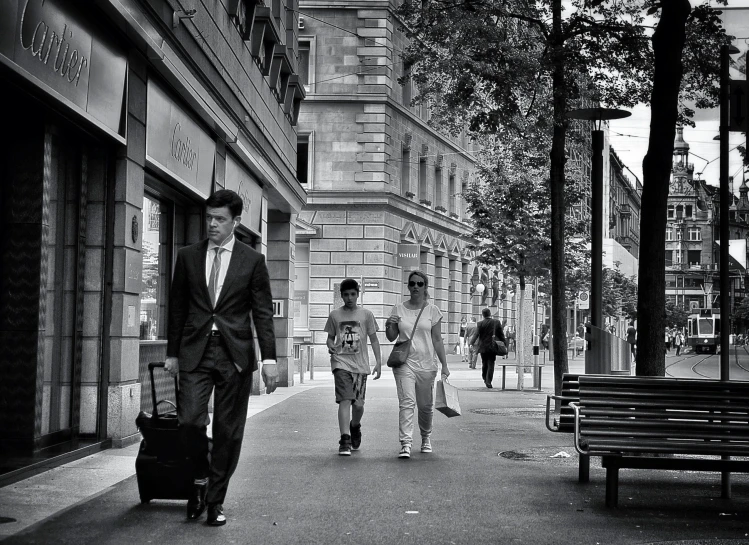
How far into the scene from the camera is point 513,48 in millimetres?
19469

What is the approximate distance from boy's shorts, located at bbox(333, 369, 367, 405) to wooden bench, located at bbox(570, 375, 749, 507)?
11.4 feet

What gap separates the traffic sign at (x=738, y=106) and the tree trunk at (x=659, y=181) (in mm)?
557

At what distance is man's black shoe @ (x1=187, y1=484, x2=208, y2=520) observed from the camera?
7.24 metres

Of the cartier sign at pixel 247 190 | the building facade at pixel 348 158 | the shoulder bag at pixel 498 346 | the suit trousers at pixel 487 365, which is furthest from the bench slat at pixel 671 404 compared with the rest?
the building facade at pixel 348 158

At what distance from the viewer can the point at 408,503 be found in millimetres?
8203

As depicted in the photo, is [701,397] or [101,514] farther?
[701,397]

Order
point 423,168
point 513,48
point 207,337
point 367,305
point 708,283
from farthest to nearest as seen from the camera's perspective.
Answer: point 708,283 < point 423,168 < point 367,305 < point 513,48 < point 207,337

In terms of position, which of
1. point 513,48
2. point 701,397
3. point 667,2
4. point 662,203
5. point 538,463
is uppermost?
point 513,48

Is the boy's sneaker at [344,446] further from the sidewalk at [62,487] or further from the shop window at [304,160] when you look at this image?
the shop window at [304,160]

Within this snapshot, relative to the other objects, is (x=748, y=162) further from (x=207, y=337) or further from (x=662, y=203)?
(x=207, y=337)

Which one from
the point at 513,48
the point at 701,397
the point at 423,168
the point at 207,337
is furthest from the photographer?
the point at 423,168

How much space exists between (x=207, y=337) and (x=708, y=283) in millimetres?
116456

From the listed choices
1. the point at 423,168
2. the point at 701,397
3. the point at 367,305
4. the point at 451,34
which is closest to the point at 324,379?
the point at 367,305

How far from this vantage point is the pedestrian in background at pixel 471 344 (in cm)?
3743
